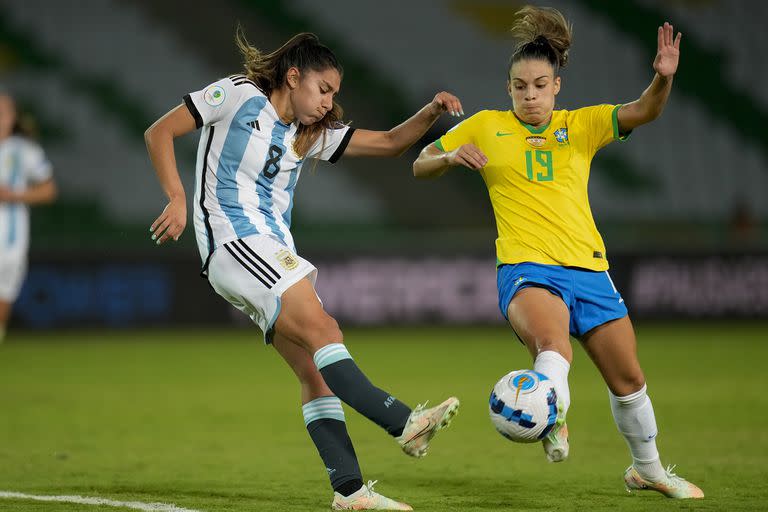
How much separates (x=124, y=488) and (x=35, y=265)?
1037 centimetres

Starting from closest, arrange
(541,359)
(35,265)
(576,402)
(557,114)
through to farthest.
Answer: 1. (541,359)
2. (557,114)
3. (576,402)
4. (35,265)

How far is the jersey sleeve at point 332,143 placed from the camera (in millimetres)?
5094

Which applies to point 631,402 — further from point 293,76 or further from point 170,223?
point 170,223

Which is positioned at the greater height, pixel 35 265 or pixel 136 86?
pixel 136 86

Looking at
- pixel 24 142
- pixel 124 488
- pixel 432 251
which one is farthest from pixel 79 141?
pixel 124 488

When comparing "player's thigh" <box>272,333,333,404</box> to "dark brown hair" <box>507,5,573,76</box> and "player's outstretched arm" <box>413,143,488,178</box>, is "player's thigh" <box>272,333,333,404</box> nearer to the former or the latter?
"player's outstretched arm" <box>413,143,488,178</box>

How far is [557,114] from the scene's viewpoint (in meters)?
5.26

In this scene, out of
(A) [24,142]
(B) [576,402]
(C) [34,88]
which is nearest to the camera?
(B) [576,402]

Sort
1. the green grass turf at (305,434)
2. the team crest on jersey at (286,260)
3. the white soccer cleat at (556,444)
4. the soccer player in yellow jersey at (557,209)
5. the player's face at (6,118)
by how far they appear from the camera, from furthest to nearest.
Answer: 1. the player's face at (6,118)
2. the green grass turf at (305,434)
3. the soccer player in yellow jersey at (557,209)
4. the team crest on jersey at (286,260)
5. the white soccer cleat at (556,444)

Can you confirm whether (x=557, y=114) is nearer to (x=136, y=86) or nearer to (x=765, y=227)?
(x=765, y=227)

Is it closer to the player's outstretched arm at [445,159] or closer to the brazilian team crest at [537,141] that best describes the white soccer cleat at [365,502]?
the player's outstretched arm at [445,159]

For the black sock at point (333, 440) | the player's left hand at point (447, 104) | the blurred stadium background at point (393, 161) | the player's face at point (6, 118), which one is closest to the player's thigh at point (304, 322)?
the black sock at point (333, 440)

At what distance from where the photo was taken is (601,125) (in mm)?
5164

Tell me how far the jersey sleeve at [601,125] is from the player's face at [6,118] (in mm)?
6598
